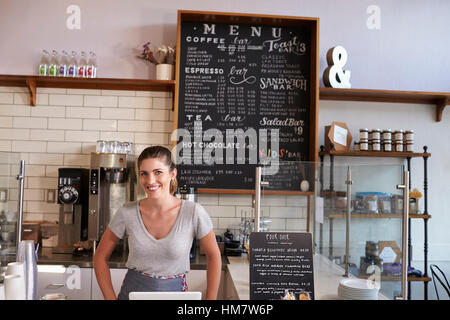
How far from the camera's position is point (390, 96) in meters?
3.73

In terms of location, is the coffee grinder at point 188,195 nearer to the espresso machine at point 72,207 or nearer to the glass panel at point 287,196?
the espresso machine at point 72,207

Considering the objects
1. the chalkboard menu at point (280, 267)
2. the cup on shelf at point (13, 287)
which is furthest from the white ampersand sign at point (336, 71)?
the cup on shelf at point (13, 287)

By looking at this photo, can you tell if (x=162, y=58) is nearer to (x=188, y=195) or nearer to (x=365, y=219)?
(x=188, y=195)

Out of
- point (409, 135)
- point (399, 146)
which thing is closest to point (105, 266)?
point (399, 146)

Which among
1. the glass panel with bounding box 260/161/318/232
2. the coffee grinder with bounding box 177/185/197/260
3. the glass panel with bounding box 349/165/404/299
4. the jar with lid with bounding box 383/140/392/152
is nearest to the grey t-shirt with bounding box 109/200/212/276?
the glass panel with bounding box 260/161/318/232

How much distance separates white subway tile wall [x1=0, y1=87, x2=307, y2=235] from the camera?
3.55 m

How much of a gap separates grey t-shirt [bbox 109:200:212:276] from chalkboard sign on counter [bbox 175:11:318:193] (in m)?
1.87

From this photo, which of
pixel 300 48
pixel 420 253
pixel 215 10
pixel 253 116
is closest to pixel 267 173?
pixel 253 116

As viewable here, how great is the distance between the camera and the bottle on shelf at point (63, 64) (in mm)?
3449

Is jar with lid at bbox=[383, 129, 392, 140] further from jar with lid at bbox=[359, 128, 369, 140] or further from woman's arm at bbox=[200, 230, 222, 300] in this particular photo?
woman's arm at bbox=[200, 230, 222, 300]
